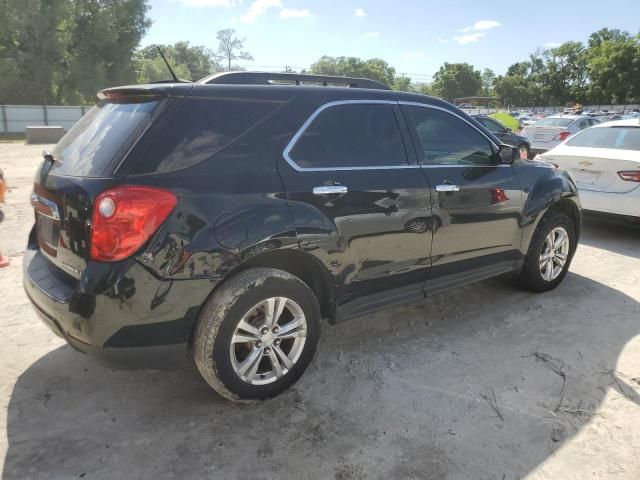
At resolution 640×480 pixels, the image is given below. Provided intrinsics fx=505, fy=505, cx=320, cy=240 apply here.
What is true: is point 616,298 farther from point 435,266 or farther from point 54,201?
point 54,201

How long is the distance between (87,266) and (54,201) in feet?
1.70

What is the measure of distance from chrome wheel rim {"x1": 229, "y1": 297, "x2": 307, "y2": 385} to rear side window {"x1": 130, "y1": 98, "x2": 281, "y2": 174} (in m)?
0.87

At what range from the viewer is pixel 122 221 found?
7.82 ft

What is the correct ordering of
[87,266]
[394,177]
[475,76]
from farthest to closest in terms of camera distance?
[475,76] → [394,177] → [87,266]

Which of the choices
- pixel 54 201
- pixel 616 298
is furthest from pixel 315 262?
pixel 616 298

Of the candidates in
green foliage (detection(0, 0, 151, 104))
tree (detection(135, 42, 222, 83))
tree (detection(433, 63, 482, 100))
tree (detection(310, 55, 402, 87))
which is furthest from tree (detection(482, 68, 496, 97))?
green foliage (detection(0, 0, 151, 104))

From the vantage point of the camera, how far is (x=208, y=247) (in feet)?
8.31

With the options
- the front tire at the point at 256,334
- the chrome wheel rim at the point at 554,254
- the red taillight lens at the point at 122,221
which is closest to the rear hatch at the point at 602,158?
the chrome wheel rim at the point at 554,254

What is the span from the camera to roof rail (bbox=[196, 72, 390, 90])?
3.01 meters

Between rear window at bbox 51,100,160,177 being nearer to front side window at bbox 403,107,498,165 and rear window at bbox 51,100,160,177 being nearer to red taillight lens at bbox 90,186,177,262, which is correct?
red taillight lens at bbox 90,186,177,262

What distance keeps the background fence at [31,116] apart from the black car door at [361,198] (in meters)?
31.3

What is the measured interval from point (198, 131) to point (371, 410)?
1.83 m

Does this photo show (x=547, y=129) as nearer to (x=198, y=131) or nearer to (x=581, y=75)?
(x=198, y=131)

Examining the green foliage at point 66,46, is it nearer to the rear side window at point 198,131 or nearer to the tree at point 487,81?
the rear side window at point 198,131
